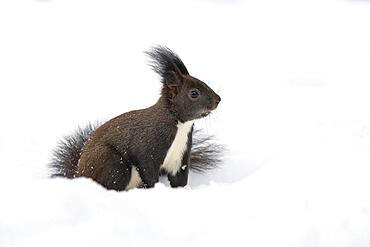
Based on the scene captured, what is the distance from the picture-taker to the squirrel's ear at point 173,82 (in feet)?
16.3

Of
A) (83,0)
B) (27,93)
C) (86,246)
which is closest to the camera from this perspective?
(86,246)

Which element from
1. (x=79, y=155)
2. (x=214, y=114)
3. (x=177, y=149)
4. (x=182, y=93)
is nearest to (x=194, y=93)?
(x=182, y=93)

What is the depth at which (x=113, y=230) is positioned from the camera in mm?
2855

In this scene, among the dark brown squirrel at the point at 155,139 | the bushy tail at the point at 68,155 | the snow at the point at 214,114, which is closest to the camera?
the snow at the point at 214,114

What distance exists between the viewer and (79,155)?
537 centimetres

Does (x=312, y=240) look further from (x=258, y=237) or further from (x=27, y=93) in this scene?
(x=27, y=93)

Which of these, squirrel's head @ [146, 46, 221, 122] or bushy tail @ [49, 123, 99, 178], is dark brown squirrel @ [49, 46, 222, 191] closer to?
squirrel's head @ [146, 46, 221, 122]

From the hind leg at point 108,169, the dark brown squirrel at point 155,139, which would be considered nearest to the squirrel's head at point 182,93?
the dark brown squirrel at point 155,139

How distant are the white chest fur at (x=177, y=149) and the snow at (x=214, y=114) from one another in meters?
0.19

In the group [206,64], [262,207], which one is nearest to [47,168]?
[262,207]

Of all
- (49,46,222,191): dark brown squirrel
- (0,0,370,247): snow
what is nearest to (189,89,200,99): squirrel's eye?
(49,46,222,191): dark brown squirrel

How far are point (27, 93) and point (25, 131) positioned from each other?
3.66ft

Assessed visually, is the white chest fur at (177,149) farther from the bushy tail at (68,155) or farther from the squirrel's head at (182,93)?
the bushy tail at (68,155)

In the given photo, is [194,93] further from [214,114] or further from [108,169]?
[214,114]
